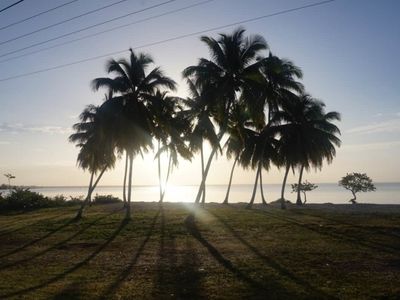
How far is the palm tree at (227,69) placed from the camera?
28.5 m

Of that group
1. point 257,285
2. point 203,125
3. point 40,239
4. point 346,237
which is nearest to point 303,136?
point 203,125

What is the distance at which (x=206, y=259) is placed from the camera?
1648 cm

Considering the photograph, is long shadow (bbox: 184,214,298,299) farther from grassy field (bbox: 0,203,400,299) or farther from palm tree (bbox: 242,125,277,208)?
palm tree (bbox: 242,125,277,208)

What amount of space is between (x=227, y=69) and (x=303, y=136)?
13.2 m

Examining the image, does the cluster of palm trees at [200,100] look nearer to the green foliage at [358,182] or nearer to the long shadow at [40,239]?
the long shadow at [40,239]

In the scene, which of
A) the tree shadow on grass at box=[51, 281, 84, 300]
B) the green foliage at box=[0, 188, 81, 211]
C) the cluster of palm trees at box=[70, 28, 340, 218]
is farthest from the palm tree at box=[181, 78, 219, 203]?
the green foliage at box=[0, 188, 81, 211]

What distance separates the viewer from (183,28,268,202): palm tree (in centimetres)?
2850

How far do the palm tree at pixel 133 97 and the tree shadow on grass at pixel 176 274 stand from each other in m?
11.3

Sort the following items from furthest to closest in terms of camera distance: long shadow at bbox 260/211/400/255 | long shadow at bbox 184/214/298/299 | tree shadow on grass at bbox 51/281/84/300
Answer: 1. long shadow at bbox 260/211/400/255
2. tree shadow on grass at bbox 51/281/84/300
3. long shadow at bbox 184/214/298/299

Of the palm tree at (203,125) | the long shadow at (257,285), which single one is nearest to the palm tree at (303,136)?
the palm tree at (203,125)

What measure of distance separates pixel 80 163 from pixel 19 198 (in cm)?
732

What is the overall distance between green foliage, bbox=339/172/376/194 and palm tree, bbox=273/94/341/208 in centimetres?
2402

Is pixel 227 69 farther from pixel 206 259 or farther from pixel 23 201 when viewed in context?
pixel 23 201

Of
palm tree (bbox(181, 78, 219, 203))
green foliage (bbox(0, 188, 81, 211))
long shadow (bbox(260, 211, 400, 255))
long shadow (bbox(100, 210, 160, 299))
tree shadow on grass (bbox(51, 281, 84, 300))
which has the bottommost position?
tree shadow on grass (bbox(51, 281, 84, 300))
